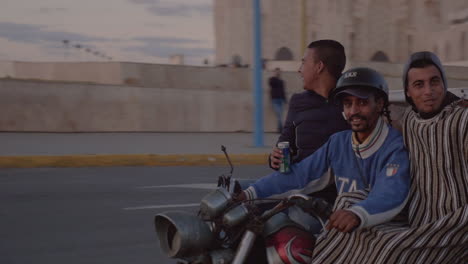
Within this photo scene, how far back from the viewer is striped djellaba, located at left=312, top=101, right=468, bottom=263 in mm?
2658

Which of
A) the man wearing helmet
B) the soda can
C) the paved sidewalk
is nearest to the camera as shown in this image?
the man wearing helmet

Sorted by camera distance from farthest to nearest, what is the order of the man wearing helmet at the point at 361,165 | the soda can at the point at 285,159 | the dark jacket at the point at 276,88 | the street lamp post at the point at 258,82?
1. the dark jacket at the point at 276,88
2. the street lamp post at the point at 258,82
3. the soda can at the point at 285,159
4. the man wearing helmet at the point at 361,165

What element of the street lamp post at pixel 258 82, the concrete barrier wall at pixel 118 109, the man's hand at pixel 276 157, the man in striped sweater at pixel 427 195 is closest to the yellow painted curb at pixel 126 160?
the street lamp post at pixel 258 82

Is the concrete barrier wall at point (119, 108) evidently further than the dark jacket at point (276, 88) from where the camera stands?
No

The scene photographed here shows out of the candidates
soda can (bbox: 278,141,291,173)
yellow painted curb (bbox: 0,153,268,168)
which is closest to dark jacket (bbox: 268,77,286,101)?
yellow painted curb (bbox: 0,153,268,168)

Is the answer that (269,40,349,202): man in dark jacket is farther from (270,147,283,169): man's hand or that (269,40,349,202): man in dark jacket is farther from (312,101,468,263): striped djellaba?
(312,101,468,263): striped djellaba

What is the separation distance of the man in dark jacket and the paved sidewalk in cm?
901

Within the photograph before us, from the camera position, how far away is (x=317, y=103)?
3902 millimetres

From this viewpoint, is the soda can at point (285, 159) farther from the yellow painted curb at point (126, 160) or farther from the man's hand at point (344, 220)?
the yellow painted curb at point (126, 160)

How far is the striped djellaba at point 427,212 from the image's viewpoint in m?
2.66

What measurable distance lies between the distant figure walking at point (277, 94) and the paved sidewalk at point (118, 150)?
4.14ft

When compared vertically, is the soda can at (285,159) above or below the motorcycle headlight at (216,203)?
above

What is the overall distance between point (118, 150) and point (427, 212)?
1152cm

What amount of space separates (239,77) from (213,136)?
9353 millimetres
